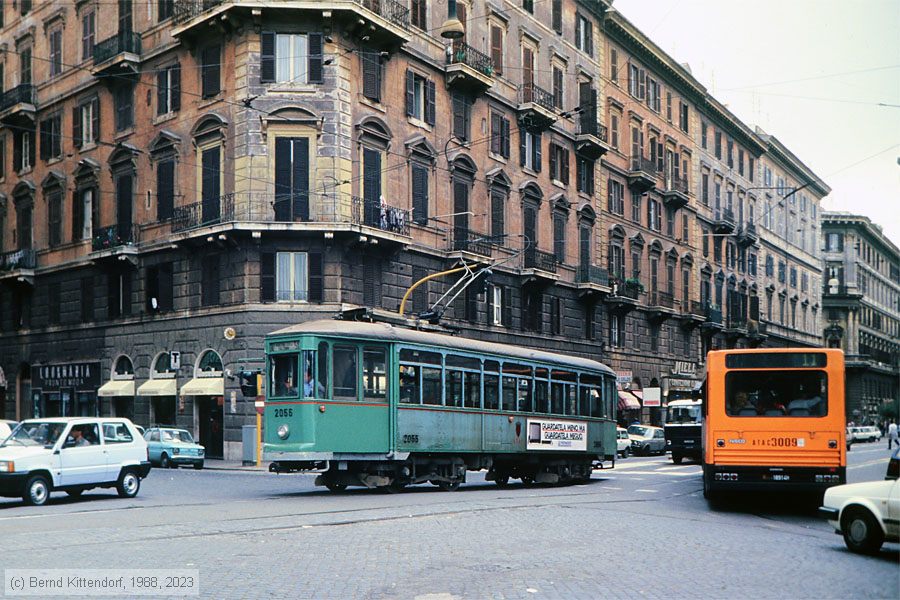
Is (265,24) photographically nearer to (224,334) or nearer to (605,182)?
(224,334)

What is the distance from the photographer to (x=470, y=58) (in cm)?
4006

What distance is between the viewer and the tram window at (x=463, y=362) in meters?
22.1

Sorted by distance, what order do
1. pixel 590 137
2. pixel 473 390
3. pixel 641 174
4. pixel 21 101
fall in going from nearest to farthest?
Answer: pixel 473 390 < pixel 21 101 < pixel 590 137 < pixel 641 174

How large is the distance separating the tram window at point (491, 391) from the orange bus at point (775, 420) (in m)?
6.31

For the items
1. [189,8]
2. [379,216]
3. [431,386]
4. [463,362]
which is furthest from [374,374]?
[189,8]

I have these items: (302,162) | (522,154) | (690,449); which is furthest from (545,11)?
(690,449)

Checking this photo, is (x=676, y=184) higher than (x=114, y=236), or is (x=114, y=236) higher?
(x=676, y=184)

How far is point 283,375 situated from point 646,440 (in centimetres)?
2837

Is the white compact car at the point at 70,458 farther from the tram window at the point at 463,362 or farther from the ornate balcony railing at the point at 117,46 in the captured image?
the ornate balcony railing at the point at 117,46

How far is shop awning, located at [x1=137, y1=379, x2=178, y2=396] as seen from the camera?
36.3m

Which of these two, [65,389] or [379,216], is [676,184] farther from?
[65,389]

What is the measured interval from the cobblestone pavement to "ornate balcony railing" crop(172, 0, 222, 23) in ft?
65.4

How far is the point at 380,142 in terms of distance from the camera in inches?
1399

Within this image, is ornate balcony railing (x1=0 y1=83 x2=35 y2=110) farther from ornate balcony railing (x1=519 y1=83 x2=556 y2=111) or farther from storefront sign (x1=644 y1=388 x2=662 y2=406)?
storefront sign (x1=644 y1=388 x2=662 y2=406)
